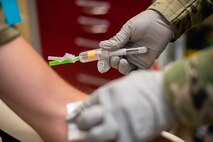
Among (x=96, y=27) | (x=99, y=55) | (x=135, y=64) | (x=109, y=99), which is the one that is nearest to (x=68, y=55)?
(x=99, y=55)

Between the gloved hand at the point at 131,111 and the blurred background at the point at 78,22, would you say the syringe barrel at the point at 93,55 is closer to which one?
the gloved hand at the point at 131,111

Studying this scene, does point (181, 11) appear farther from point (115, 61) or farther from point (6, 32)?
point (6, 32)

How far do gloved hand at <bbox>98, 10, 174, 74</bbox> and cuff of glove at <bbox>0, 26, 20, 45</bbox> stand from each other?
0.85 feet

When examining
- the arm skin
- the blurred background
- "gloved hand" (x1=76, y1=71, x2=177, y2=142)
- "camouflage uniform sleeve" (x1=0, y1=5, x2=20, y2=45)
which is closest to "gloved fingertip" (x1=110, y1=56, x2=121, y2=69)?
the arm skin

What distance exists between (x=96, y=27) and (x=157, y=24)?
1070 mm

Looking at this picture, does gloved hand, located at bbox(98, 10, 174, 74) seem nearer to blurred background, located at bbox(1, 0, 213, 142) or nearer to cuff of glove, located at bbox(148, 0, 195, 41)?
cuff of glove, located at bbox(148, 0, 195, 41)

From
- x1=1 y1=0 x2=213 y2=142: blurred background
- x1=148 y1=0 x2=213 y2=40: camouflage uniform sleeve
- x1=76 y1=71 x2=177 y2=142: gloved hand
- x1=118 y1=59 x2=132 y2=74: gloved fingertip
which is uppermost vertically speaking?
x1=76 y1=71 x2=177 y2=142: gloved hand

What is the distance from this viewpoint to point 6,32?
2.87 ft

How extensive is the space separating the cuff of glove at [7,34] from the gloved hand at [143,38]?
10.2 inches

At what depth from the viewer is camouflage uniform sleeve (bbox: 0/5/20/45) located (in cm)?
86

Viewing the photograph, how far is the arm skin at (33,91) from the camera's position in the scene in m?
0.91

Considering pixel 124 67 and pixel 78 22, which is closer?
pixel 124 67

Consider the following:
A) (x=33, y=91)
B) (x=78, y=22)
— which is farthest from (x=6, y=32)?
(x=78, y=22)

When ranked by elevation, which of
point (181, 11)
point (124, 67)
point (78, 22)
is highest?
point (181, 11)
